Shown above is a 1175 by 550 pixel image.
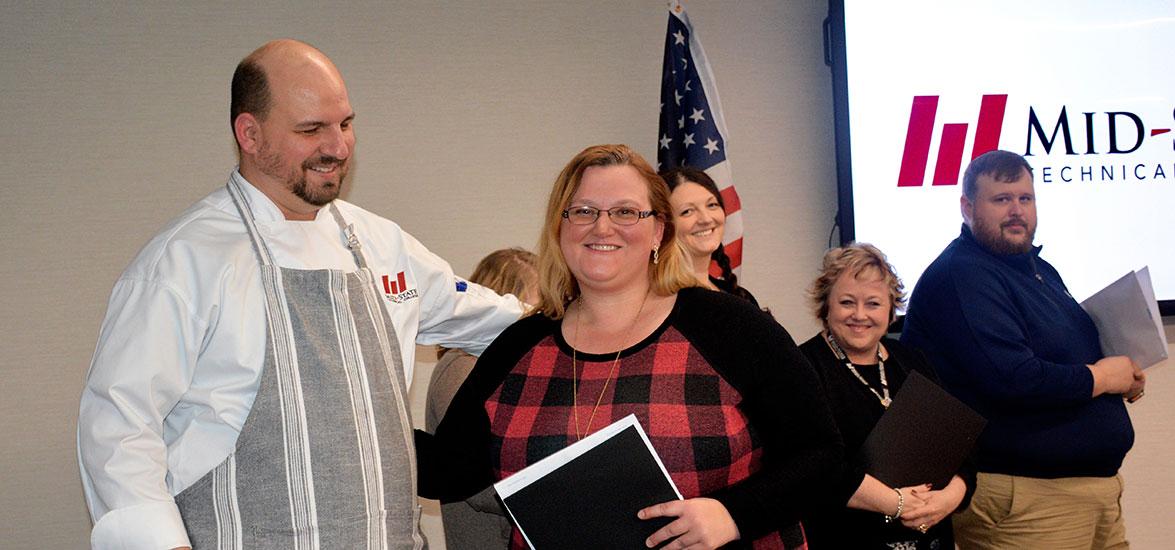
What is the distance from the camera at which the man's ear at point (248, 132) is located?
1949 millimetres

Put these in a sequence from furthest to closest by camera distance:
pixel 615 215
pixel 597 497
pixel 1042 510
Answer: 1. pixel 1042 510
2. pixel 615 215
3. pixel 597 497

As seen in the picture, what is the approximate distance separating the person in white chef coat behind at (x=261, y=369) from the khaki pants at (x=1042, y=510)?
1.93 meters

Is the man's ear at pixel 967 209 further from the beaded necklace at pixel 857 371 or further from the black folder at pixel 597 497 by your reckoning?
the black folder at pixel 597 497

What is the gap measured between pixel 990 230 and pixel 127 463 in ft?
8.39

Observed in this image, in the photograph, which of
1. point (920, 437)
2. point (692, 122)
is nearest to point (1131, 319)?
point (920, 437)

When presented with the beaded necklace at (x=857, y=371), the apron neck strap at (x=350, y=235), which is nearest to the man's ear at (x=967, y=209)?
the beaded necklace at (x=857, y=371)

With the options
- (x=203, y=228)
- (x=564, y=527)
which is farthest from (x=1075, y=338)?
(x=203, y=228)

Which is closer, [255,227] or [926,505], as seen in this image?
[255,227]

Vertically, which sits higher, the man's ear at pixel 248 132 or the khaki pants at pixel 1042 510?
the man's ear at pixel 248 132

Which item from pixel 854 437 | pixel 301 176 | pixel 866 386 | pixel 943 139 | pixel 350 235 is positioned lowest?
pixel 854 437

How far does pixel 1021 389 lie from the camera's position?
304 centimetres

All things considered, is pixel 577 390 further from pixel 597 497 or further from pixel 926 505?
pixel 926 505

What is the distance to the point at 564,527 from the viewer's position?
71.3 inches

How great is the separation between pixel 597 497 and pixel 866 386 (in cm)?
131
